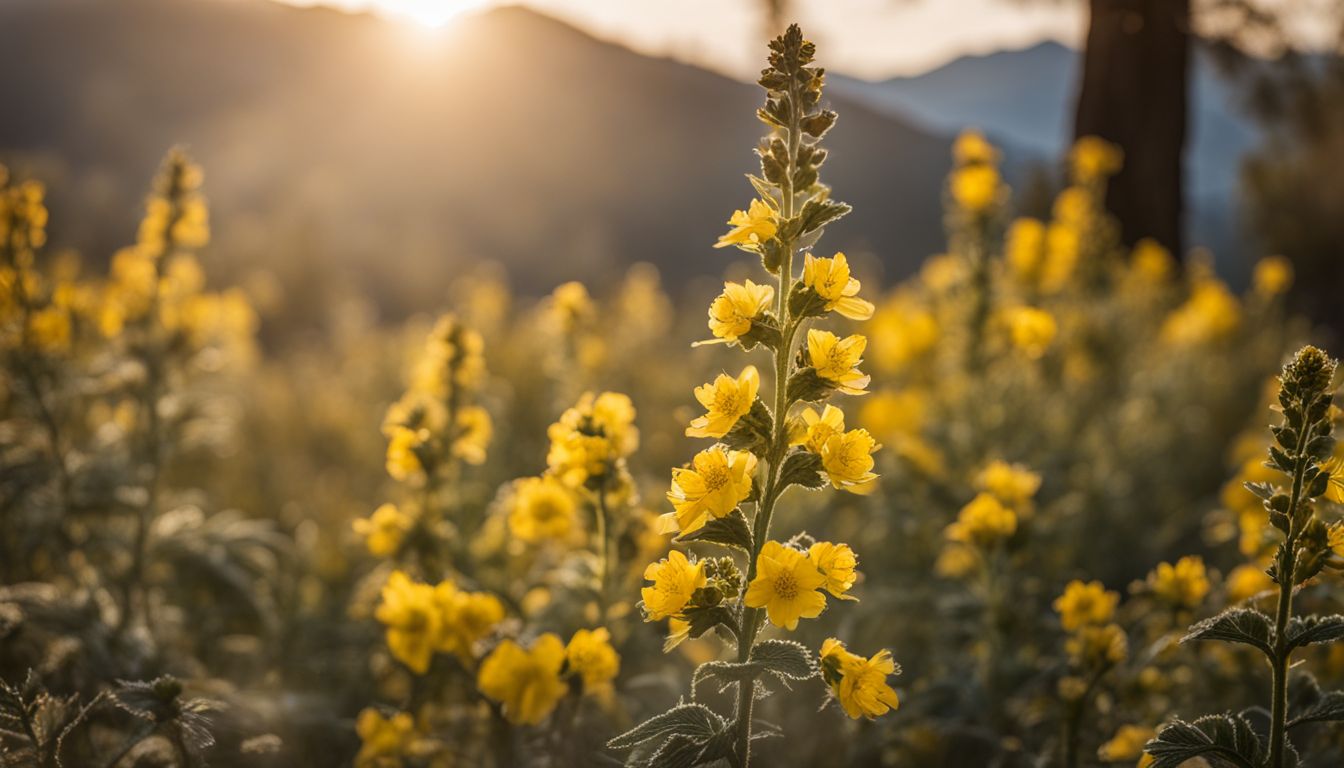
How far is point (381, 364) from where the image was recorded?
305 inches

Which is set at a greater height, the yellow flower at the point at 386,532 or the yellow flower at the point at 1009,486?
the yellow flower at the point at 1009,486

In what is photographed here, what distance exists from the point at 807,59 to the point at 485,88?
48695 millimetres

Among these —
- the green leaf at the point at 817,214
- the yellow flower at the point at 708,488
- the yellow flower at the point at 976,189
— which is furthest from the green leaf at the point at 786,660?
the yellow flower at the point at 976,189

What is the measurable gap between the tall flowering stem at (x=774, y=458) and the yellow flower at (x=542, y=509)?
0.77 metres

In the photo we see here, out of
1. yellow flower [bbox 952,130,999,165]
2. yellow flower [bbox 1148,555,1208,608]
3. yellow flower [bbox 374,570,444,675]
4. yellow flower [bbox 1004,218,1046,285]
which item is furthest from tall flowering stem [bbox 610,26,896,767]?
yellow flower [bbox 1004,218,1046,285]

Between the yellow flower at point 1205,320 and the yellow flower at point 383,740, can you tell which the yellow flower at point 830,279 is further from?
the yellow flower at point 1205,320

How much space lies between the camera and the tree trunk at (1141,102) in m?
8.58

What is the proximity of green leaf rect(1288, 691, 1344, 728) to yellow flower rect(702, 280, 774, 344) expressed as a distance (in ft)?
3.84

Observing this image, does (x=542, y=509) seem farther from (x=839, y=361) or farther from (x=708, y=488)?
(x=839, y=361)

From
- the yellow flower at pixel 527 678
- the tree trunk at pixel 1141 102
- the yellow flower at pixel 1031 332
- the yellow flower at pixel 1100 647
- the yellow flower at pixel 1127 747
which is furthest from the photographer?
the tree trunk at pixel 1141 102

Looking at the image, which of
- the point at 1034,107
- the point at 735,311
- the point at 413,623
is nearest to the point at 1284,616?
the point at 735,311

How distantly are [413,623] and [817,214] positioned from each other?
4.45ft

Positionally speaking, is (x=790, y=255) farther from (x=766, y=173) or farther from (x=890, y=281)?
(x=890, y=281)

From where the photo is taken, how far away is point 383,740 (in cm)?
201
